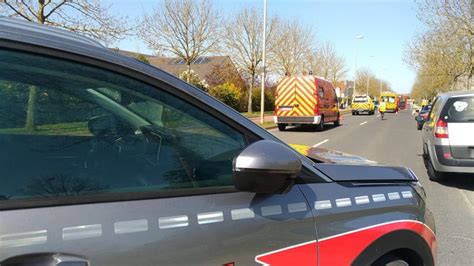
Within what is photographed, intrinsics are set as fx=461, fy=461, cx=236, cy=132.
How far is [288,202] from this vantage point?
2.03 metres

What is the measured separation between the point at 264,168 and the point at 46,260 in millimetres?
836

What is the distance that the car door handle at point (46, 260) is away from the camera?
1391 millimetres

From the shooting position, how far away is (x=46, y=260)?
144cm

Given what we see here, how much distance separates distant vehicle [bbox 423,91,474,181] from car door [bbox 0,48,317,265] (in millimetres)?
6527

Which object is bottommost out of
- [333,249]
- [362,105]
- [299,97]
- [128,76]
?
[362,105]

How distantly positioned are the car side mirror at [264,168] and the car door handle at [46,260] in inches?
25.6

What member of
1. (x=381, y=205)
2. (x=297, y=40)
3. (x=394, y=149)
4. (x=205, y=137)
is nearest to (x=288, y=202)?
(x=205, y=137)

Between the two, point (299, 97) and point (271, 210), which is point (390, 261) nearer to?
point (271, 210)

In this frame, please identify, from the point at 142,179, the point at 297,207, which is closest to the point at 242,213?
the point at 297,207

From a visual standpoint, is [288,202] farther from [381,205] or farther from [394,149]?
[394,149]

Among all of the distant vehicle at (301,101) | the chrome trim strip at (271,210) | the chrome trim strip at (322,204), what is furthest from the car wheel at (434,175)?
the distant vehicle at (301,101)

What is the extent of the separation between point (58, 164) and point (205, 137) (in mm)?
628

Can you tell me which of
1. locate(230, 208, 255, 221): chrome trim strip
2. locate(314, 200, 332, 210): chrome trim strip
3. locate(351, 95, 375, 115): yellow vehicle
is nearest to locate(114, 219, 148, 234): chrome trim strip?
locate(230, 208, 255, 221): chrome trim strip

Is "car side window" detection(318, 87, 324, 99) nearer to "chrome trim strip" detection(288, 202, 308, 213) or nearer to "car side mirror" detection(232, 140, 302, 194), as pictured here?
"chrome trim strip" detection(288, 202, 308, 213)
